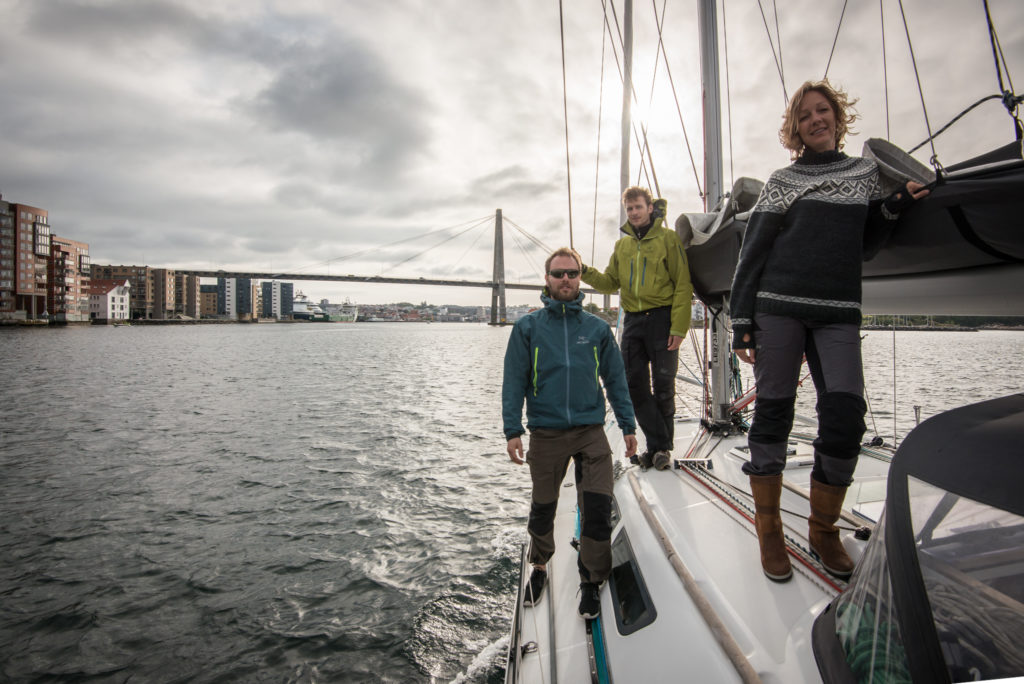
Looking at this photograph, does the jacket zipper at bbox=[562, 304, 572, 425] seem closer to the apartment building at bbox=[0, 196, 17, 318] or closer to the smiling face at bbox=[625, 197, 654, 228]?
the smiling face at bbox=[625, 197, 654, 228]

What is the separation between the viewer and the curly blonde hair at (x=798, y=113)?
5.69 ft

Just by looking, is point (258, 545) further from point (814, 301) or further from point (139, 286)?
point (139, 286)

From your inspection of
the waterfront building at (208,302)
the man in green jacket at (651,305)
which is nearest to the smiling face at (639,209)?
the man in green jacket at (651,305)

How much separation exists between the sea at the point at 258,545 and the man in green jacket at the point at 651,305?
1869mm

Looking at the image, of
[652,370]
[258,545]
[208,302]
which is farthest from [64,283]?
[652,370]

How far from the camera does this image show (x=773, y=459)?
1688 millimetres

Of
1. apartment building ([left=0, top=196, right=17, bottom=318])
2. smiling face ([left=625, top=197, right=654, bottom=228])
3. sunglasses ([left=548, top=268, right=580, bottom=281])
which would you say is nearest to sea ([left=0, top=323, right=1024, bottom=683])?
sunglasses ([left=548, top=268, right=580, bottom=281])

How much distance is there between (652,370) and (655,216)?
0.97 meters

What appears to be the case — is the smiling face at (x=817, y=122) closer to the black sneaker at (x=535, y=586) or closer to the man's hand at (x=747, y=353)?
the man's hand at (x=747, y=353)

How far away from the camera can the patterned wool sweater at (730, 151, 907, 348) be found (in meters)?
1.60

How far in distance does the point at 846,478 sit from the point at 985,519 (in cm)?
94

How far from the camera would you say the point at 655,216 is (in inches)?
114

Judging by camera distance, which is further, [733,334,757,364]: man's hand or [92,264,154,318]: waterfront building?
[92,264,154,318]: waterfront building

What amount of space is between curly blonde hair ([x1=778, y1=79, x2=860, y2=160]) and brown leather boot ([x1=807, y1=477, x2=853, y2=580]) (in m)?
1.21
